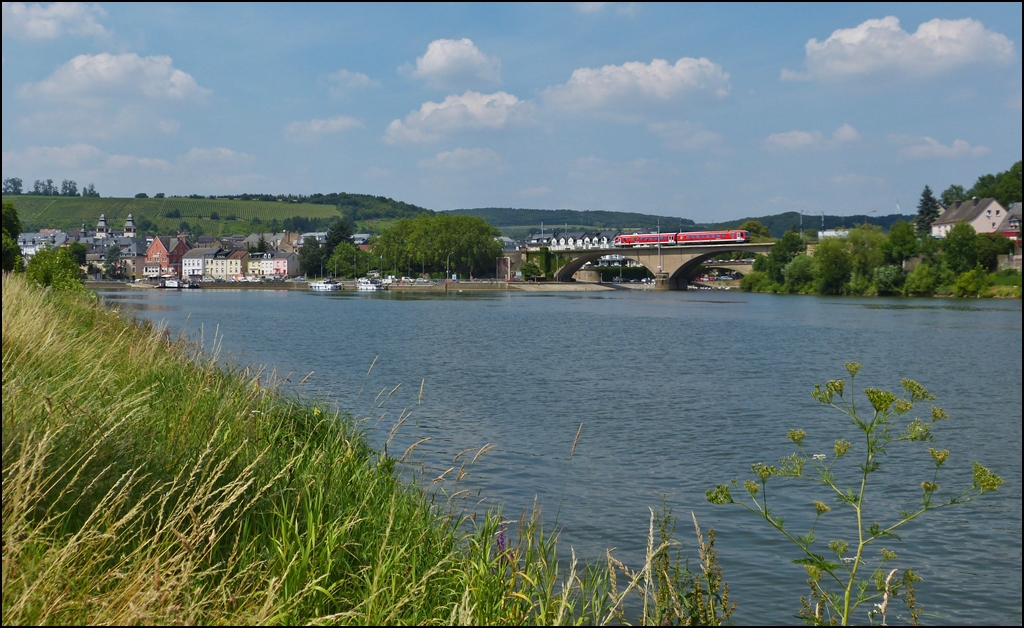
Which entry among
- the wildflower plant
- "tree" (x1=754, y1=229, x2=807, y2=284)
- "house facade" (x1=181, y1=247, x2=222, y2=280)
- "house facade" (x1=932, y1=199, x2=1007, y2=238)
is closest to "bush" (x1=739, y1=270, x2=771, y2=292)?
"tree" (x1=754, y1=229, x2=807, y2=284)

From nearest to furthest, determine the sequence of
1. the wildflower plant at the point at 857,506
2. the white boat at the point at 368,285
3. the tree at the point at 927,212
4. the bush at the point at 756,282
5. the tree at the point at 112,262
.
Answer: the wildflower plant at the point at 857,506
the bush at the point at 756,282
the white boat at the point at 368,285
the tree at the point at 927,212
the tree at the point at 112,262

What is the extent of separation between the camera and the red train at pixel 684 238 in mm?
101312

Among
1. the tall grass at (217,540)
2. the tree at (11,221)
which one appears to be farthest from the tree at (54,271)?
the tree at (11,221)

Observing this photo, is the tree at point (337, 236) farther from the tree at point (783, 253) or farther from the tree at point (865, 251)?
the tree at point (865, 251)

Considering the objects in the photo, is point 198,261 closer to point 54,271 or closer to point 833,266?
point 833,266

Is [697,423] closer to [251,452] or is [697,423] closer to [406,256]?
[251,452]

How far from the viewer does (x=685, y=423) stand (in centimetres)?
1586

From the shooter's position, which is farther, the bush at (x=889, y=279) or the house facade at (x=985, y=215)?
the house facade at (x=985, y=215)

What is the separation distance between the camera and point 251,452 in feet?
22.4

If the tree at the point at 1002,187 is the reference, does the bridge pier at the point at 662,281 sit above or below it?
below

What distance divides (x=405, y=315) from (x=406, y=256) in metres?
85.4

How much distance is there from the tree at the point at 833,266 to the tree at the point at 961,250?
8208 mm

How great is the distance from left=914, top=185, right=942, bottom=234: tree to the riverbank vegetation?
47.4 m

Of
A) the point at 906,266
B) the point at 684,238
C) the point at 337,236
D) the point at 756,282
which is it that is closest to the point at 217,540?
the point at 906,266
